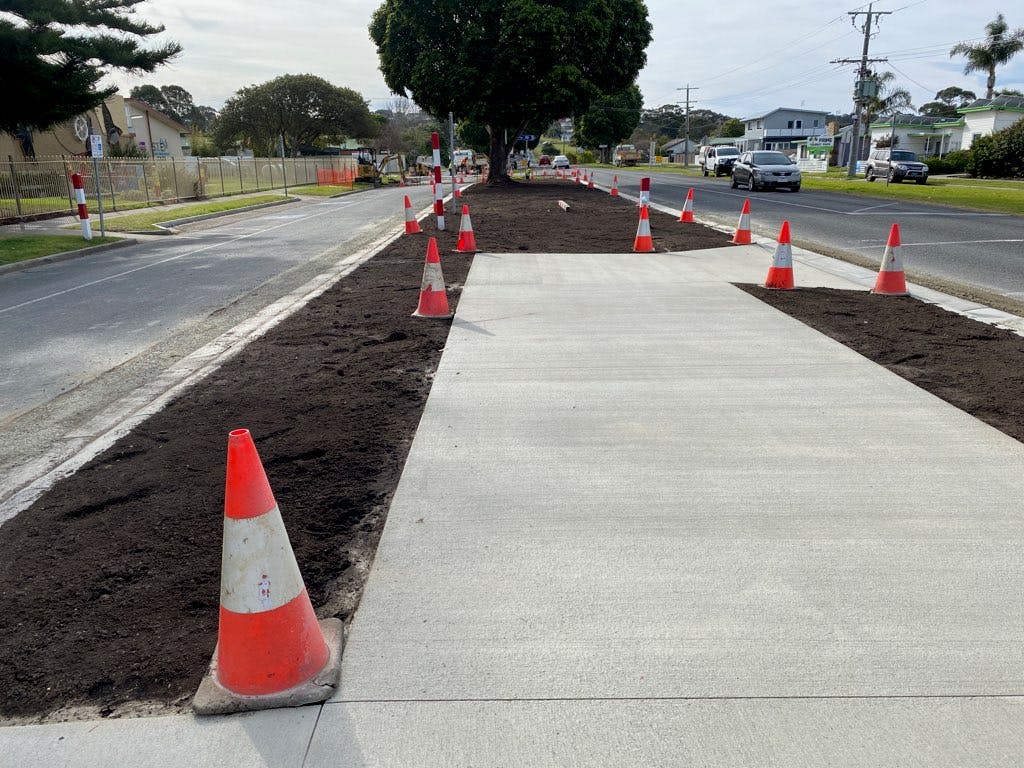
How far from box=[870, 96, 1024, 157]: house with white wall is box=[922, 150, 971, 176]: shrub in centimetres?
592

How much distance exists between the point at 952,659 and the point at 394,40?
38.8 metres

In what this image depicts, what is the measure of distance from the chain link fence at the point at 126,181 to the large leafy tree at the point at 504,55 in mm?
9614

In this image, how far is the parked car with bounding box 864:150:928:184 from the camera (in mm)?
40156

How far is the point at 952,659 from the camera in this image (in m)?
2.52

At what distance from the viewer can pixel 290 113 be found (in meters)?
73.9

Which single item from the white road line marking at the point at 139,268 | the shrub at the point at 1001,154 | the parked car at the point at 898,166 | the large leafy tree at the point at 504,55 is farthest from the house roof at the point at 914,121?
the white road line marking at the point at 139,268

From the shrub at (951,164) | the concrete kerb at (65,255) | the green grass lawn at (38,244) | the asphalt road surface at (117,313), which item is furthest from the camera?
the shrub at (951,164)

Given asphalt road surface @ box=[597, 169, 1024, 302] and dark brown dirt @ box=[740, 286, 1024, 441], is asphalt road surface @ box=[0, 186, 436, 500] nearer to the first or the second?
dark brown dirt @ box=[740, 286, 1024, 441]

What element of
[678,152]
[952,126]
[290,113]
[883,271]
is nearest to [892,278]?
[883,271]

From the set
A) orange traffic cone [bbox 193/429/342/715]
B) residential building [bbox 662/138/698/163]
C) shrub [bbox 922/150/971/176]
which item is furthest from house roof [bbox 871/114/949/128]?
orange traffic cone [bbox 193/429/342/715]

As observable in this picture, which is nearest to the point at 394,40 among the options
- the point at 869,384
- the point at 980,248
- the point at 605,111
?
the point at 980,248

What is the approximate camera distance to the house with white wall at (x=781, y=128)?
359ft

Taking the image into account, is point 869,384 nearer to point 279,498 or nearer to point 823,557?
point 823,557

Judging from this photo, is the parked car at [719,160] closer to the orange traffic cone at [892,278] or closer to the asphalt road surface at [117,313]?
the asphalt road surface at [117,313]
